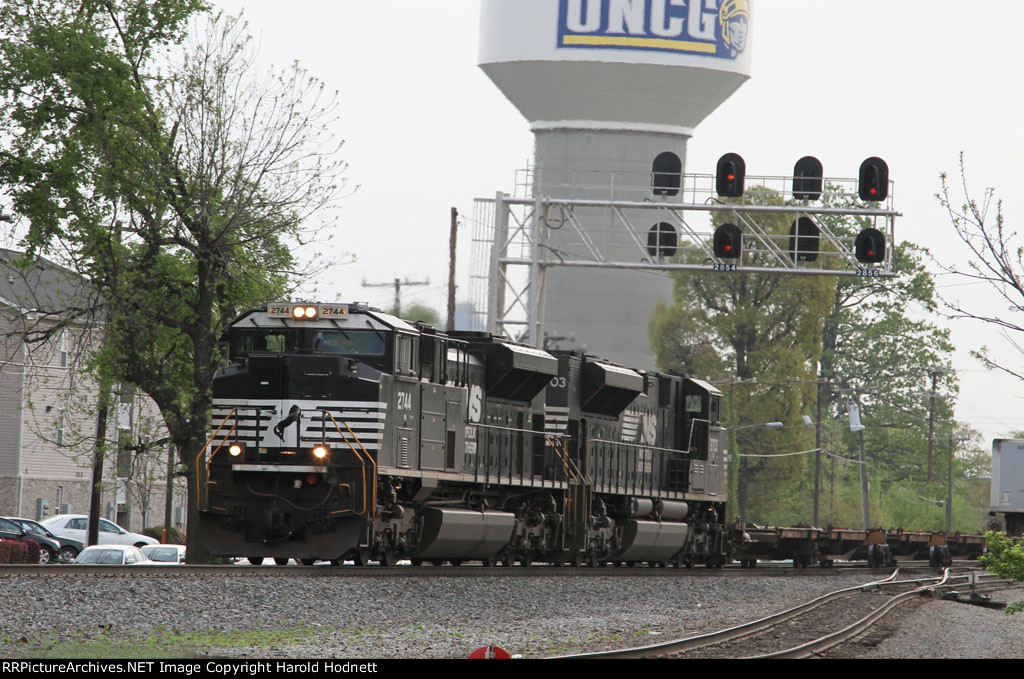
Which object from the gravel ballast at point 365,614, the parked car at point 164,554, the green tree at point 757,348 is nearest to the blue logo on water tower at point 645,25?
the green tree at point 757,348

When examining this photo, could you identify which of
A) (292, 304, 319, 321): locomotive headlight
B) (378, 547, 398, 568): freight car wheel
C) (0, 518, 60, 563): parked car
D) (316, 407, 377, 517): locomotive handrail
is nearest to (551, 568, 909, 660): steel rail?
(316, 407, 377, 517): locomotive handrail

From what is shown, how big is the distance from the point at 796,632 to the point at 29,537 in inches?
1054

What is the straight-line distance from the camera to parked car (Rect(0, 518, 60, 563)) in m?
37.2

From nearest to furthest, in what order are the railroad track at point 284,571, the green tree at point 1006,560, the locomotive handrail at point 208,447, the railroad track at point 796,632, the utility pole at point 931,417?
the railroad track at point 796,632
the green tree at point 1006,560
the railroad track at point 284,571
the locomotive handrail at point 208,447
the utility pole at point 931,417

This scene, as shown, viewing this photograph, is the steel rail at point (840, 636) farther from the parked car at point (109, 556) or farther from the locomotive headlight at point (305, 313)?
the parked car at point (109, 556)

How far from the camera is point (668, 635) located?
15.6 metres

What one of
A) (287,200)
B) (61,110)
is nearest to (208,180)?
(287,200)

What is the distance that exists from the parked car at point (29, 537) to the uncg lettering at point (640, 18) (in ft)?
94.8

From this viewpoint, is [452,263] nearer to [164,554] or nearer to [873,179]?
[164,554]

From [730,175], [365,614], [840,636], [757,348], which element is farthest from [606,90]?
[365,614]

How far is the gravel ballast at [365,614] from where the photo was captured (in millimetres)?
13406

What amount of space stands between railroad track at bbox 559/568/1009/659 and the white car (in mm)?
27565

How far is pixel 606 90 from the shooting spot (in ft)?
190

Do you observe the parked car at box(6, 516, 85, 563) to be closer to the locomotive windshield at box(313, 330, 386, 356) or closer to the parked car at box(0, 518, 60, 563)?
the parked car at box(0, 518, 60, 563)
